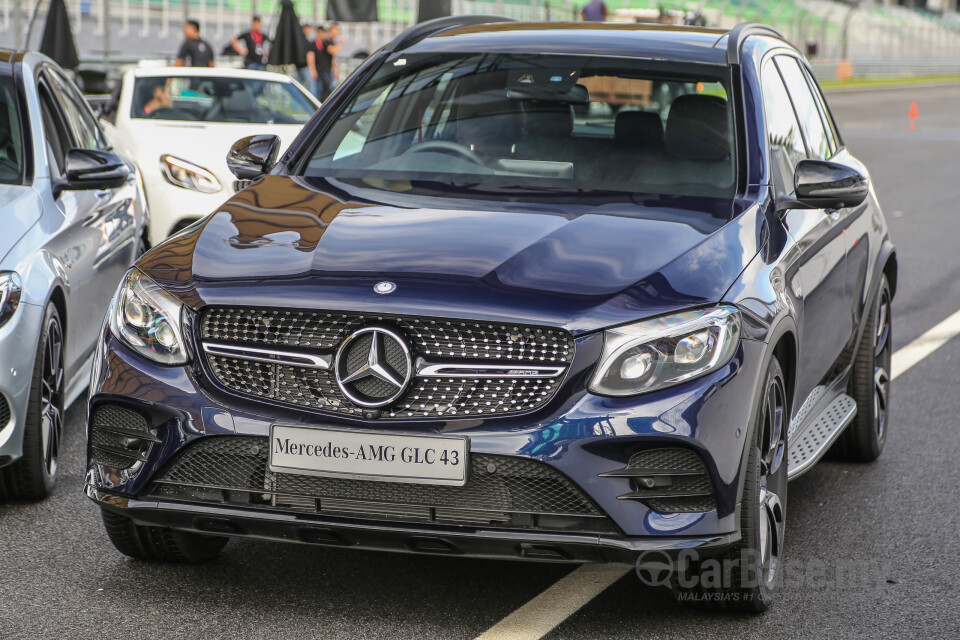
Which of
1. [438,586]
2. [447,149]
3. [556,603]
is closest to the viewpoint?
[556,603]

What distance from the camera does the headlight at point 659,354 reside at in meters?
3.78

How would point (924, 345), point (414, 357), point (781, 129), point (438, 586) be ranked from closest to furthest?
point (414, 357) → point (438, 586) → point (781, 129) → point (924, 345)

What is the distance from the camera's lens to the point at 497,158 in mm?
5156

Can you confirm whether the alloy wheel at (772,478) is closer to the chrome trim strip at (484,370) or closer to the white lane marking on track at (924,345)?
the chrome trim strip at (484,370)

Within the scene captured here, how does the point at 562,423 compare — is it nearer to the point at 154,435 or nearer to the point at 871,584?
the point at 154,435

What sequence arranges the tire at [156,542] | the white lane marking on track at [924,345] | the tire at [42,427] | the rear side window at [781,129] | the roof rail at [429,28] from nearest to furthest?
the tire at [156,542] < the rear side window at [781,129] < the tire at [42,427] < the roof rail at [429,28] < the white lane marking on track at [924,345]

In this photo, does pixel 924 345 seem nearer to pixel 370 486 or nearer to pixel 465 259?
pixel 465 259

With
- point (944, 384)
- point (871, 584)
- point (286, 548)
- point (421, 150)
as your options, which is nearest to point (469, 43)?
point (421, 150)

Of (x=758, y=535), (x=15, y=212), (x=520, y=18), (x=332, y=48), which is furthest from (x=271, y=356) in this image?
(x=520, y=18)

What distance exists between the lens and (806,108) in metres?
6.02

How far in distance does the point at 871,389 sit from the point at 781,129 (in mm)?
1339

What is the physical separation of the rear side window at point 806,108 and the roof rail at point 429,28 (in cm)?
119

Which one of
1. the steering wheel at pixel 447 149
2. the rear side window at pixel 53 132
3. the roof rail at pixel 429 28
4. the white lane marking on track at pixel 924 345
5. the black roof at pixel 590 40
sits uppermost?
the black roof at pixel 590 40

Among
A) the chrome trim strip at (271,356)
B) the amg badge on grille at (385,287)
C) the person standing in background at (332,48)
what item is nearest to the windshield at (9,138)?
the chrome trim strip at (271,356)
